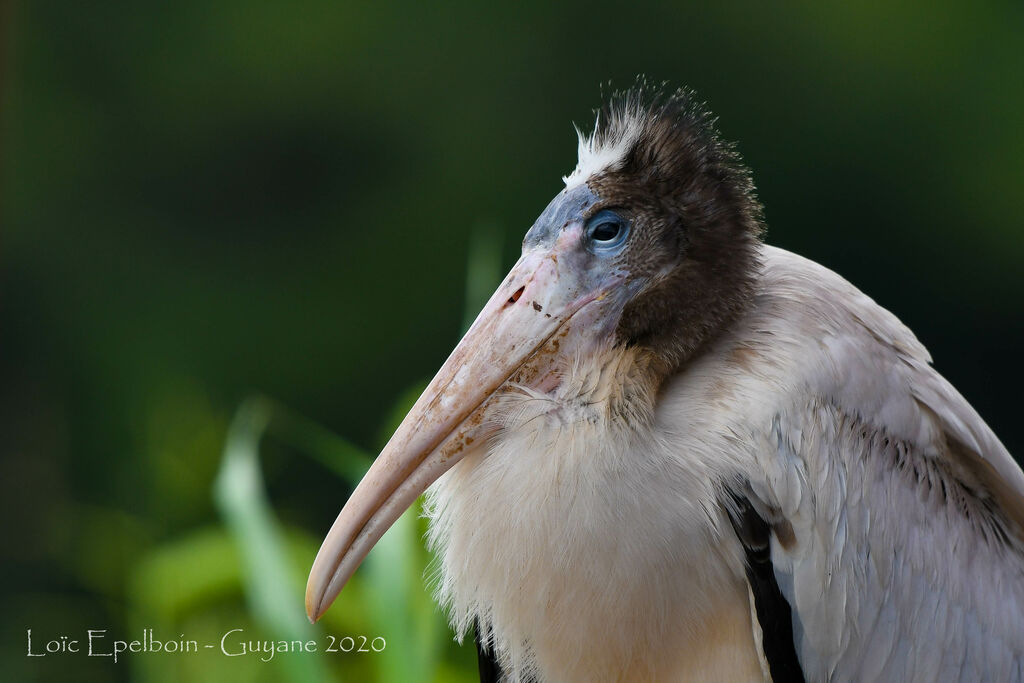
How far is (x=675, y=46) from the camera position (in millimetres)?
3482

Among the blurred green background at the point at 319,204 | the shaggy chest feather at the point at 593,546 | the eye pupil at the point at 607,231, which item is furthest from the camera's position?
the blurred green background at the point at 319,204

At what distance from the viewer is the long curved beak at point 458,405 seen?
1288 mm

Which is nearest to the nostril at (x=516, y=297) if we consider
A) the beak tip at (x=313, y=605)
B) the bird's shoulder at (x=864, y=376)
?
the bird's shoulder at (x=864, y=376)

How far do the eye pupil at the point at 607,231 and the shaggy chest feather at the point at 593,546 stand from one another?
14cm

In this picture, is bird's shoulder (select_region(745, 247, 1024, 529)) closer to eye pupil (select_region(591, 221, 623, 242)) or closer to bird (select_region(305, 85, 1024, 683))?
bird (select_region(305, 85, 1024, 683))

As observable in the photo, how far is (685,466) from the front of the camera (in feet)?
4.18

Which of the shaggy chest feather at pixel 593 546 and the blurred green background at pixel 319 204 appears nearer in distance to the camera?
the shaggy chest feather at pixel 593 546

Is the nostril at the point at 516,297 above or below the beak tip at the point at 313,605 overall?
above

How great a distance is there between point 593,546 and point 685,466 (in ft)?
0.41

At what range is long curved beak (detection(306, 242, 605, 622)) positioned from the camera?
1288 mm

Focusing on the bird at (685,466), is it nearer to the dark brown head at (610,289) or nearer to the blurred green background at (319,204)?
the dark brown head at (610,289)

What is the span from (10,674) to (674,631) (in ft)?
7.57

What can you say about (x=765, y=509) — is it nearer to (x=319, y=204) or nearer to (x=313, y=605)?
(x=313, y=605)

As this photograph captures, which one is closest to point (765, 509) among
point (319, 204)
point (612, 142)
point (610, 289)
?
point (610, 289)
